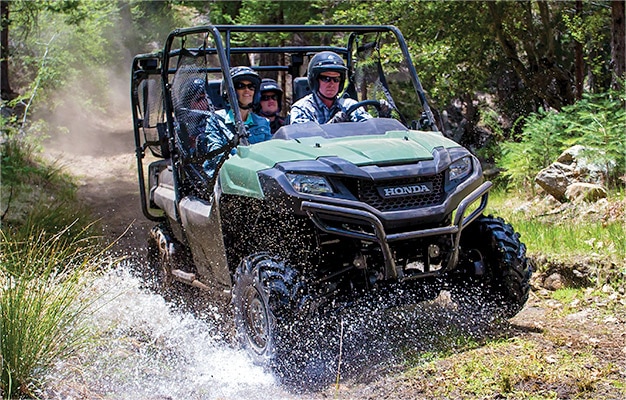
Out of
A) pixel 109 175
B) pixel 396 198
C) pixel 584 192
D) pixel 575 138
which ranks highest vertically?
pixel 396 198

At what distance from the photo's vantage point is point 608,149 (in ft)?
26.8

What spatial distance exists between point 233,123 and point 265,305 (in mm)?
1561

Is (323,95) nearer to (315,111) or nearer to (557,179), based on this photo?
(315,111)

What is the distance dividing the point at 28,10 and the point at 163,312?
11.4 m

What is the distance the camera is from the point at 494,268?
5246 mm

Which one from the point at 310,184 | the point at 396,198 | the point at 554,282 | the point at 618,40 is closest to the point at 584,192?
the point at 554,282

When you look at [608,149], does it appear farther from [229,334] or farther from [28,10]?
[28,10]

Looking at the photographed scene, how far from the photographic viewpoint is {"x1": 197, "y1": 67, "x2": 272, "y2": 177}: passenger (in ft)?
18.5

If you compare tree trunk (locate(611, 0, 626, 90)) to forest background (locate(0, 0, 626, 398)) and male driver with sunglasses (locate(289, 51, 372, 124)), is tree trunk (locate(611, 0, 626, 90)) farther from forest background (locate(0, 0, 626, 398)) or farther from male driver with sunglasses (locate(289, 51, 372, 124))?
male driver with sunglasses (locate(289, 51, 372, 124))

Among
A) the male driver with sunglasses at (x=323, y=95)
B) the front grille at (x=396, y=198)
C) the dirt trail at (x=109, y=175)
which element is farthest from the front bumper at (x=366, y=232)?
the male driver with sunglasses at (x=323, y=95)

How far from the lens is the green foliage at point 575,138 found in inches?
327

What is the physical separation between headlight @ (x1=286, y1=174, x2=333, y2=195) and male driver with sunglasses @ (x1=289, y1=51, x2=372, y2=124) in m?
1.21

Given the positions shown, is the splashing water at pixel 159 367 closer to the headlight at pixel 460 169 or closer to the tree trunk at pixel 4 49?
the headlight at pixel 460 169

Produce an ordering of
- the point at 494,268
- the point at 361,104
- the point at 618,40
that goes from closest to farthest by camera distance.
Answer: the point at 494,268 → the point at 361,104 → the point at 618,40
